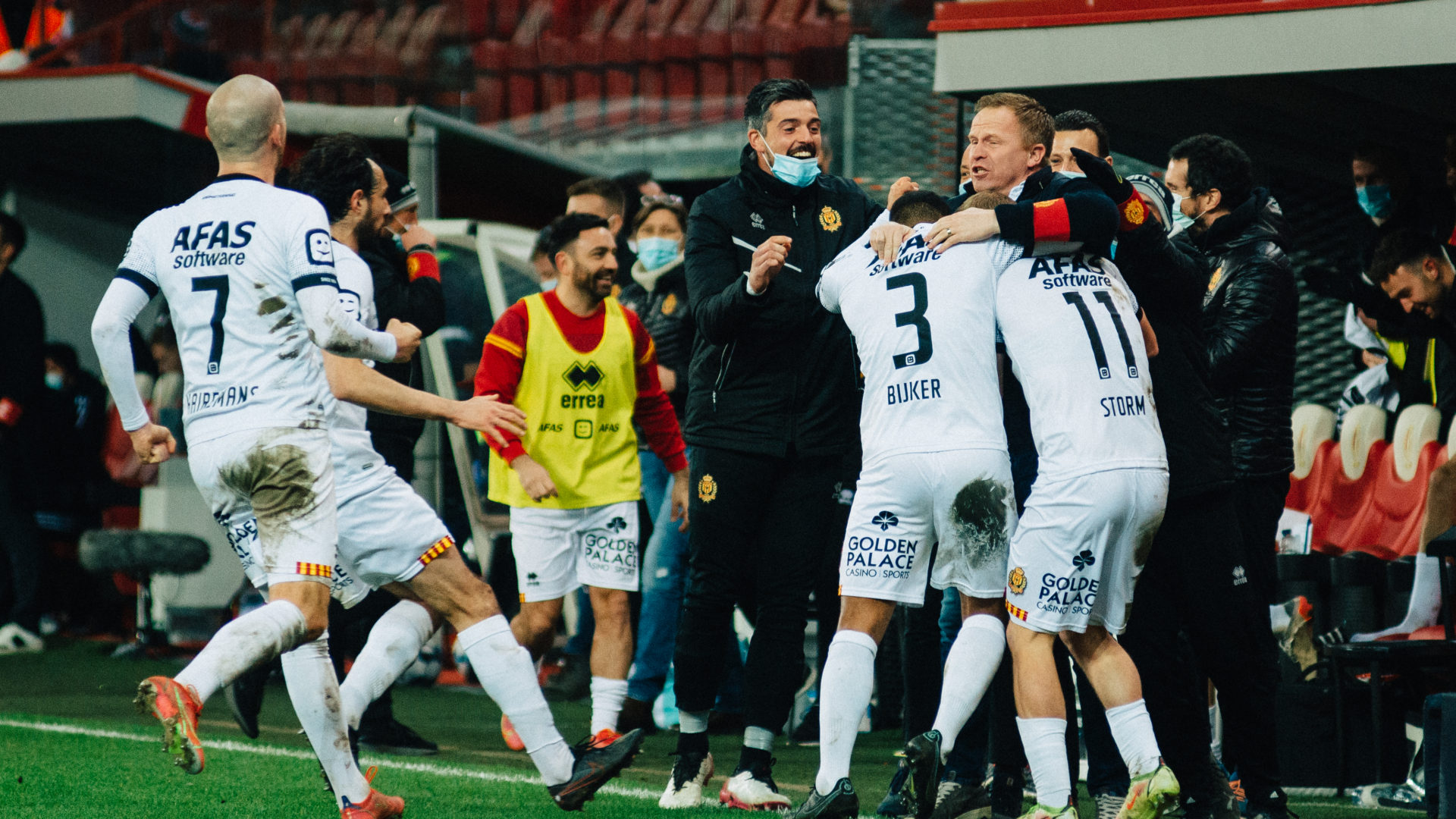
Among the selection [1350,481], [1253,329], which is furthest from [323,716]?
[1350,481]

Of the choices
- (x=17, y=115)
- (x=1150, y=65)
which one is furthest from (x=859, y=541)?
(x=17, y=115)

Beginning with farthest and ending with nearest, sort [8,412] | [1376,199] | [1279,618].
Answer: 1. [8,412]
2. [1376,199]
3. [1279,618]

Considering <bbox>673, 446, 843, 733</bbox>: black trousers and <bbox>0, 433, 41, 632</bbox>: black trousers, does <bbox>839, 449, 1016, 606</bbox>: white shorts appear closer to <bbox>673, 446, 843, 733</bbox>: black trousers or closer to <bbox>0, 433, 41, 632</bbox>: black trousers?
<bbox>673, 446, 843, 733</bbox>: black trousers

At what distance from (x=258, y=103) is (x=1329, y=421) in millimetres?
5228

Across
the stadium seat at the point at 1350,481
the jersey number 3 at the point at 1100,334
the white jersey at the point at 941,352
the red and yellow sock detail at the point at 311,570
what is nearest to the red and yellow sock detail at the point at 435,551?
the red and yellow sock detail at the point at 311,570

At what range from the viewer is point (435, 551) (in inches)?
203

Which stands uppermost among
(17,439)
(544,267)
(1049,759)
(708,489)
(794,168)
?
(794,168)

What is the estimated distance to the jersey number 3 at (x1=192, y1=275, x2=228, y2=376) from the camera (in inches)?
184

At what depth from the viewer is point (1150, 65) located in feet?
22.2

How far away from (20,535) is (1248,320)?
25.4ft

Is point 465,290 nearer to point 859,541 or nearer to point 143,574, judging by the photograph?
point 143,574

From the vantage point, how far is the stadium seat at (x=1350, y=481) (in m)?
7.50

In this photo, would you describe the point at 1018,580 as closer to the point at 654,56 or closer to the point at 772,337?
the point at 772,337

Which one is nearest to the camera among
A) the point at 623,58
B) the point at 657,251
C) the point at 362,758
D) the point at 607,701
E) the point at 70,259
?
the point at 607,701
